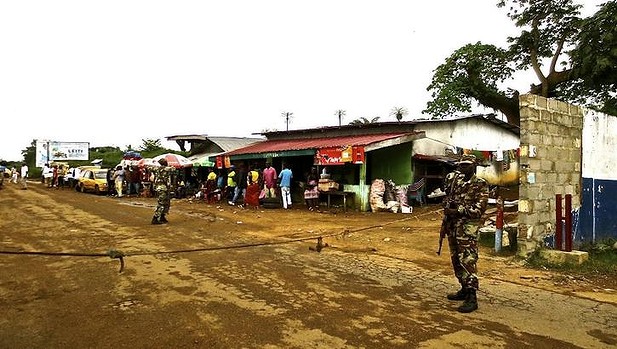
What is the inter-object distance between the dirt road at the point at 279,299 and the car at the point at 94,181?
17757mm

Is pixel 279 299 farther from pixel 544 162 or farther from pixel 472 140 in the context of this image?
pixel 472 140

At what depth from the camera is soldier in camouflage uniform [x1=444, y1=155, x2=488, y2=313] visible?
4.81 meters

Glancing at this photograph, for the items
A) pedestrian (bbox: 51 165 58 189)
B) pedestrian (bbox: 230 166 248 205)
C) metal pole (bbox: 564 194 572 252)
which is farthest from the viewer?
pedestrian (bbox: 51 165 58 189)

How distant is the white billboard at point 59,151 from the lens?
45312 mm

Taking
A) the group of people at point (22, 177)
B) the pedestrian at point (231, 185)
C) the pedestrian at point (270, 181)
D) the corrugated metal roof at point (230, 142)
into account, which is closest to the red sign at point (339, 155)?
the pedestrian at point (270, 181)

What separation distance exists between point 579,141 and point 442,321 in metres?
6.24

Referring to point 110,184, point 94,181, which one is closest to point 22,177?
point 94,181

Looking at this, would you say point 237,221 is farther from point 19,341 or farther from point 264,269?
point 19,341

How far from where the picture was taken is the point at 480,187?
16.2ft

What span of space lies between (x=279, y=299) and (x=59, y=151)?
4825 cm

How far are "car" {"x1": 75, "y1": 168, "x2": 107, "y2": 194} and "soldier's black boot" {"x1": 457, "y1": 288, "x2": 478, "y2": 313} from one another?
24840 millimetres

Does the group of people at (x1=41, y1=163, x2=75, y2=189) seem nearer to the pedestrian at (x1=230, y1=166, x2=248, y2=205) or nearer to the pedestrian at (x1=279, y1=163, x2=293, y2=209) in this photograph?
the pedestrian at (x1=230, y1=166, x2=248, y2=205)

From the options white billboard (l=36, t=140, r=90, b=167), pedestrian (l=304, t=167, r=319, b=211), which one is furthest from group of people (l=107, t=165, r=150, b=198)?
white billboard (l=36, t=140, r=90, b=167)

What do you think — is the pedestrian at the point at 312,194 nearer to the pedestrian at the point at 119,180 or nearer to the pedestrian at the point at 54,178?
the pedestrian at the point at 119,180
